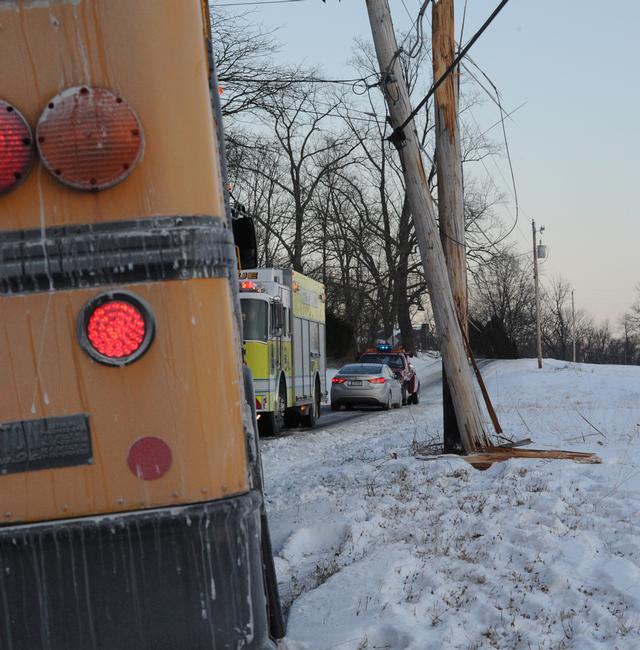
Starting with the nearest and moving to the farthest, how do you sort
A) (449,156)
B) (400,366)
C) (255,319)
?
(449,156) → (255,319) → (400,366)

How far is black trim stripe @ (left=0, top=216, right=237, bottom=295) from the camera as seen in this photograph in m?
2.60

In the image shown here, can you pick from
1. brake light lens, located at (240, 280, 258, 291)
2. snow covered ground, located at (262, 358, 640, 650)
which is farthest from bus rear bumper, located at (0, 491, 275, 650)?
brake light lens, located at (240, 280, 258, 291)

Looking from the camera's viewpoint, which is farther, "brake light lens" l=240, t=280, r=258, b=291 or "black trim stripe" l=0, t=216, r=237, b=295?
"brake light lens" l=240, t=280, r=258, b=291

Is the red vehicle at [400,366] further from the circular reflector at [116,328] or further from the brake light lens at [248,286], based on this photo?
the circular reflector at [116,328]

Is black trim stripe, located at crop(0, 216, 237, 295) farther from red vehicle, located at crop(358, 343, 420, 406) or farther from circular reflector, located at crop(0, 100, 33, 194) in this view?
red vehicle, located at crop(358, 343, 420, 406)

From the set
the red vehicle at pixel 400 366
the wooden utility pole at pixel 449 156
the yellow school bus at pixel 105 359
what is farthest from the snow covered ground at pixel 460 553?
the red vehicle at pixel 400 366

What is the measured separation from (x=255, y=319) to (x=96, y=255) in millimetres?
16025

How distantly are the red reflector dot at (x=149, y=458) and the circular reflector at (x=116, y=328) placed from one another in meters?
0.23

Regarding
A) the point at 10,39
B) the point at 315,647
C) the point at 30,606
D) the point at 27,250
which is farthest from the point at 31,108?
the point at 315,647

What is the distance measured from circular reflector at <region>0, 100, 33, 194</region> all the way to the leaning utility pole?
344 inches

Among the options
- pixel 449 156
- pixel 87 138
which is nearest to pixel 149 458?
pixel 87 138

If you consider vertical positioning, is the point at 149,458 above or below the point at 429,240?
below

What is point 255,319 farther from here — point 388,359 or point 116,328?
point 388,359

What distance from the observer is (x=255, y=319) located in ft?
61.1
